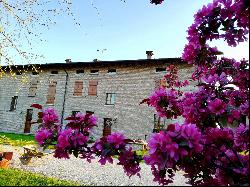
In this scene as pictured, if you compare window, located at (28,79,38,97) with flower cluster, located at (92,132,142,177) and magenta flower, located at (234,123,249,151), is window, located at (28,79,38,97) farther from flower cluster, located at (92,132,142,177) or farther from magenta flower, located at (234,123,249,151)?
magenta flower, located at (234,123,249,151)

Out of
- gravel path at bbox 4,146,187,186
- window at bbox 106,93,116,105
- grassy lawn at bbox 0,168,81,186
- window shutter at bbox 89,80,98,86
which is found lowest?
gravel path at bbox 4,146,187,186

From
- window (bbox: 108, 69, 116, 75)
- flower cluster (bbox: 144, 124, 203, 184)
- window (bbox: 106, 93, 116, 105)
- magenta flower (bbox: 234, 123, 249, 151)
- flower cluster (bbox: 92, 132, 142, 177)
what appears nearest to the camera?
flower cluster (bbox: 144, 124, 203, 184)

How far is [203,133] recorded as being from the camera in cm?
339

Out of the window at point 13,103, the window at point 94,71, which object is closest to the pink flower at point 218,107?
the window at point 94,71

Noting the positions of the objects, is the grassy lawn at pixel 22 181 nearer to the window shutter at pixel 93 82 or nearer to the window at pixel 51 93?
the window shutter at pixel 93 82

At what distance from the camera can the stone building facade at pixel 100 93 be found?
78.5ft

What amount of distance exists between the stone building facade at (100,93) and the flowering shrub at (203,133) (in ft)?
59.9

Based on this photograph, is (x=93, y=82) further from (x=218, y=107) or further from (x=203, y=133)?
(x=218, y=107)

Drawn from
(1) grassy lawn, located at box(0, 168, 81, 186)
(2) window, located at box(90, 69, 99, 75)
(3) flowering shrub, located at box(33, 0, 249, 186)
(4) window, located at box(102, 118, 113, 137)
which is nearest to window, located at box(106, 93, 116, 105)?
(4) window, located at box(102, 118, 113, 137)

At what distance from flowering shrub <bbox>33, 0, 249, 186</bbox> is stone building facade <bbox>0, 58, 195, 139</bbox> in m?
18.3

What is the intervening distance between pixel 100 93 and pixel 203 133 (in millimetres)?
22896

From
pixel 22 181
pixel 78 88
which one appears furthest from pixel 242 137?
pixel 78 88

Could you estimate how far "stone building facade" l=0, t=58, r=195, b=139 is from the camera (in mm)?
23922

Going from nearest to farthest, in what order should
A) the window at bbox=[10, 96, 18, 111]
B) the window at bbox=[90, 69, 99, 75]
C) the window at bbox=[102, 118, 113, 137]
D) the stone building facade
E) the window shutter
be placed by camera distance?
1. the stone building facade
2. the window at bbox=[102, 118, 113, 137]
3. the window shutter
4. the window at bbox=[90, 69, 99, 75]
5. the window at bbox=[10, 96, 18, 111]
